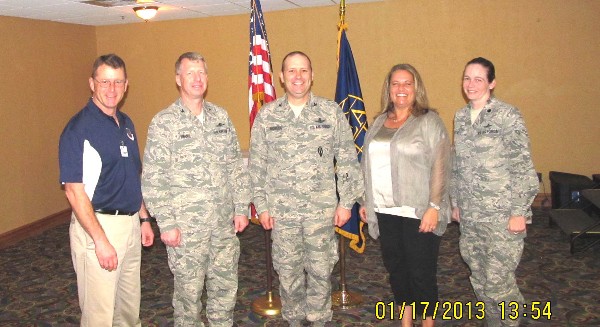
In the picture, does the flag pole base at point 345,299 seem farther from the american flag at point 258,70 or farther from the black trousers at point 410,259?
the american flag at point 258,70

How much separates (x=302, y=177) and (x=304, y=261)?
0.54m

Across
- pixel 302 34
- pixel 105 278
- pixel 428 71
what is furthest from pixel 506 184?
pixel 302 34

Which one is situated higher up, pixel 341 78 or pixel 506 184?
pixel 341 78

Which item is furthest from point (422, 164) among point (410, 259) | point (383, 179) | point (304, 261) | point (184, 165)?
point (184, 165)

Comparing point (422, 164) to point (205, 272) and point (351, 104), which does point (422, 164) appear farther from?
point (205, 272)

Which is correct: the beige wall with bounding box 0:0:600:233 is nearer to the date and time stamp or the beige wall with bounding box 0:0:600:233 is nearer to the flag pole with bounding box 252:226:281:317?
the date and time stamp

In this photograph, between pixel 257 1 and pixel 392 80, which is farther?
pixel 257 1

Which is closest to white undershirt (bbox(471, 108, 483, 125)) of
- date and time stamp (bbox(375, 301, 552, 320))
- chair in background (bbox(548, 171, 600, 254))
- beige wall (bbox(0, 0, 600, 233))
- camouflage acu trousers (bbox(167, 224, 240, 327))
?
date and time stamp (bbox(375, 301, 552, 320))

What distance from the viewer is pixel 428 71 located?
6.42 meters

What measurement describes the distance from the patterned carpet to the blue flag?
573mm

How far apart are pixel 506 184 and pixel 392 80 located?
0.85m

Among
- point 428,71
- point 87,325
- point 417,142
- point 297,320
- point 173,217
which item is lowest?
point 297,320

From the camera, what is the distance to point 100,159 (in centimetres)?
254

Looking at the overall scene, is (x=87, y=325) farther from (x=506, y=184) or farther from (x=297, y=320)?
(x=506, y=184)
